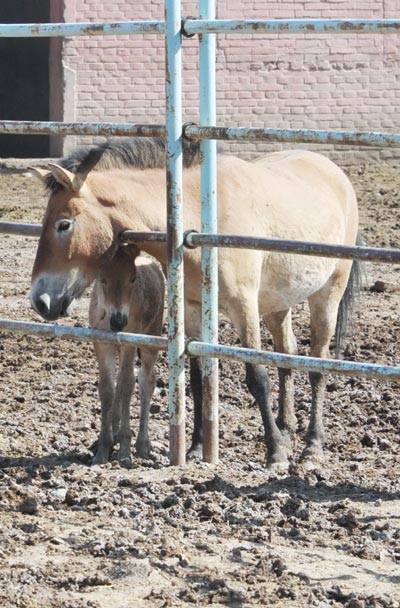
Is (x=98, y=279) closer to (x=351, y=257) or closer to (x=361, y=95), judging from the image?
(x=351, y=257)

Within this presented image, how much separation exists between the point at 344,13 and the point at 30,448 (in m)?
11.3

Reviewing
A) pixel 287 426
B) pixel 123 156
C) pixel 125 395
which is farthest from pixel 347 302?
pixel 123 156

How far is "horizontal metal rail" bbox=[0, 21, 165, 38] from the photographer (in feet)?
15.8

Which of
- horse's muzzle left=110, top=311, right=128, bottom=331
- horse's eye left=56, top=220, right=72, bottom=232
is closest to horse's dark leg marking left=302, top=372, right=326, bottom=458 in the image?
horse's muzzle left=110, top=311, right=128, bottom=331

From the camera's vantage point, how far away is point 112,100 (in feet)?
50.0

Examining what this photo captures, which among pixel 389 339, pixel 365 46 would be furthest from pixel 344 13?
pixel 389 339

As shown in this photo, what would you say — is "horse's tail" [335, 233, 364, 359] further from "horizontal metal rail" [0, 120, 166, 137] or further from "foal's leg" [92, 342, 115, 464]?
"horizontal metal rail" [0, 120, 166, 137]

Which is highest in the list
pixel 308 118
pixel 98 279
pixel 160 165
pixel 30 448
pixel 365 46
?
pixel 365 46

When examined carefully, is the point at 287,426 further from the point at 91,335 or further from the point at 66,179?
the point at 66,179

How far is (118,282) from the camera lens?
551 centimetres

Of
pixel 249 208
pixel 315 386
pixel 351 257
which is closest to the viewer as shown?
pixel 351 257

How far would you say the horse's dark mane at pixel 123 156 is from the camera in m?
5.43

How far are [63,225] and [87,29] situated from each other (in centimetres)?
87

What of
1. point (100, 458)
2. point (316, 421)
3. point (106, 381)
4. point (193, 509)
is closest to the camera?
point (193, 509)
